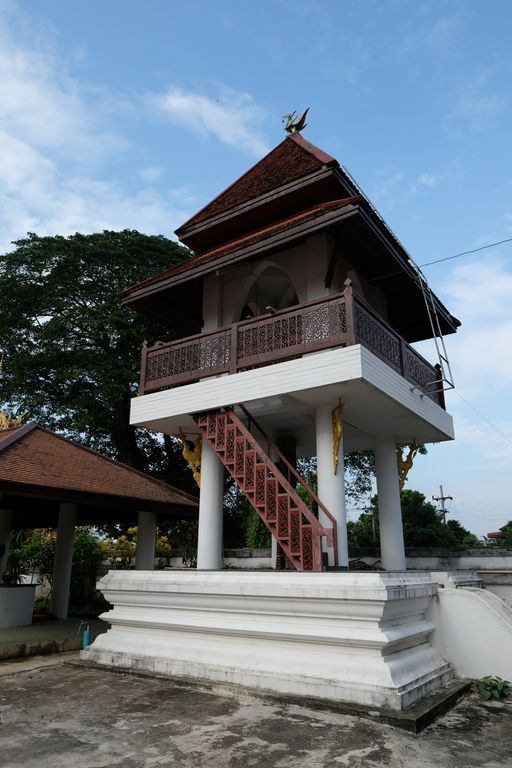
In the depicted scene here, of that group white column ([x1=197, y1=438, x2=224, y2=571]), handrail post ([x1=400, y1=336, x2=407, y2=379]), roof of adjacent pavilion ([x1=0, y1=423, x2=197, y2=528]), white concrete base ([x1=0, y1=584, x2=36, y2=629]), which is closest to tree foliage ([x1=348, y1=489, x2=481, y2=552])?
roof of adjacent pavilion ([x1=0, y1=423, x2=197, y2=528])

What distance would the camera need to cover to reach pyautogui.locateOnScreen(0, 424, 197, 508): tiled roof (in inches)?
359

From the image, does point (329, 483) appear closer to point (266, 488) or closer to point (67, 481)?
point (266, 488)

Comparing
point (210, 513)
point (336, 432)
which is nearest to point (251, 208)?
point (336, 432)

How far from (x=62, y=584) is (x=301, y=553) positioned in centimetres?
714

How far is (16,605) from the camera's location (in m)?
9.93

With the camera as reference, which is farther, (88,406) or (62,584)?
(88,406)

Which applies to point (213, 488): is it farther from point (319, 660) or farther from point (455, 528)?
point (455, 528)

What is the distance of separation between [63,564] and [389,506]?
7.19 metres

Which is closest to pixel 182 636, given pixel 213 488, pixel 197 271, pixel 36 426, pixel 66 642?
pixel 213 488

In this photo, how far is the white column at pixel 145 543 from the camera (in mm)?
12203

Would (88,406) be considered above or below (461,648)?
above

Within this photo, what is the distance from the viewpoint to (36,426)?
1166 cm

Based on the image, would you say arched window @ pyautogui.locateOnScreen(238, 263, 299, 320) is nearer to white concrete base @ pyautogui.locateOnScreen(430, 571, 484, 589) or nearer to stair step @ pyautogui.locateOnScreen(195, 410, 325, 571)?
stair step @ pyautogui.locateOnScreen(195, 410, 325, 571)

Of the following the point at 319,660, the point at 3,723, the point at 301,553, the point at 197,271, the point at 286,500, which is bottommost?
the point at 3,723
